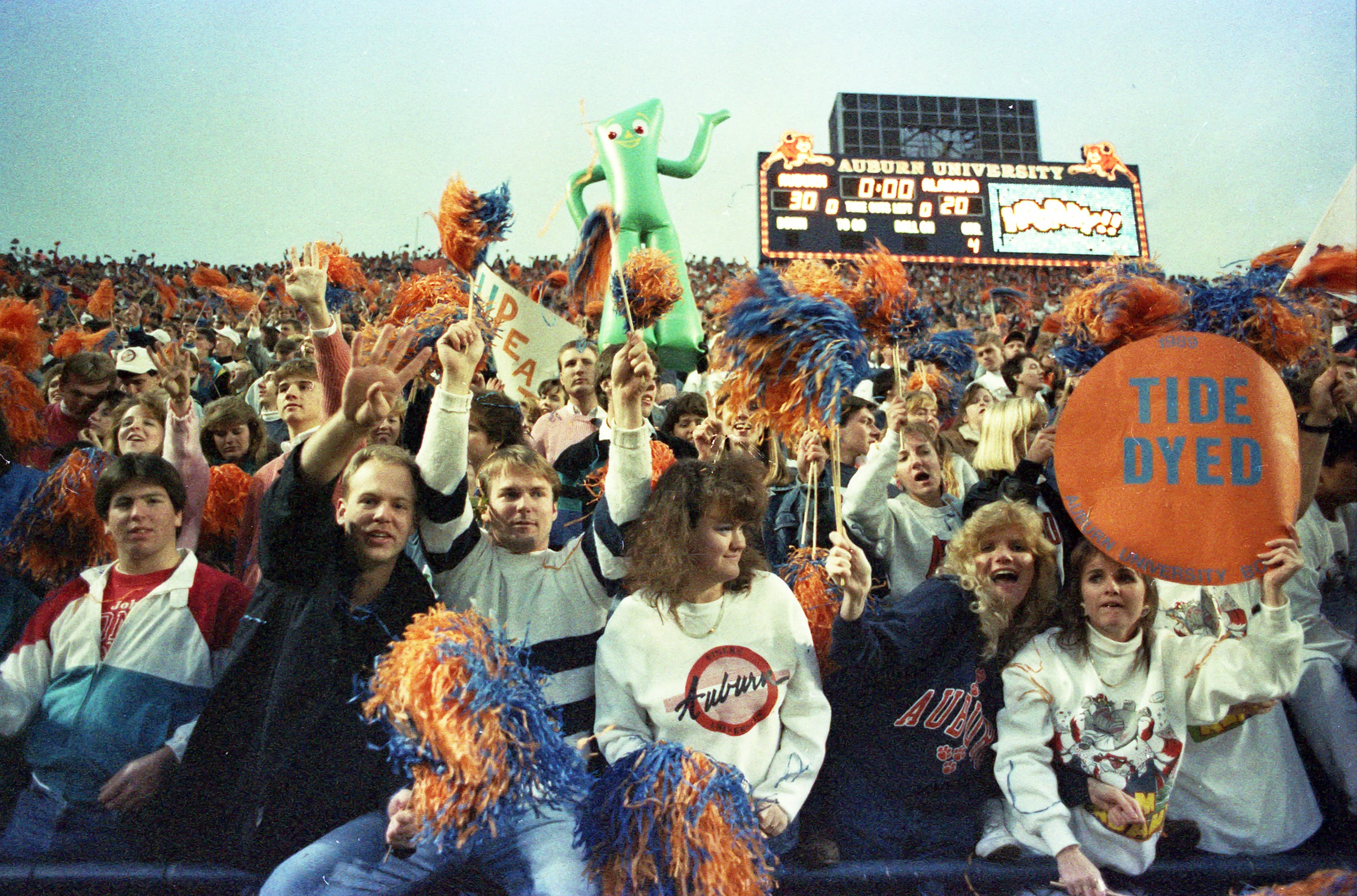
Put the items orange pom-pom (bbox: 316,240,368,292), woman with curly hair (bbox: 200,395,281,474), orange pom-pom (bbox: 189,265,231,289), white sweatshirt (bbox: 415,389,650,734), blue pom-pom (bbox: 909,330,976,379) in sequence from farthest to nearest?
orange pom-pom (bbox: 189,265,231,289) < woman with curly hair (bbox: 200,395,281,474) < orange pom-pom (bbox: 316,240,368,292) < blue pom-pom (bbox: 909,330,976,379) < white sweatshirt (bbox: 415,389,650,734)

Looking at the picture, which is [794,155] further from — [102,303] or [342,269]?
[342,269]

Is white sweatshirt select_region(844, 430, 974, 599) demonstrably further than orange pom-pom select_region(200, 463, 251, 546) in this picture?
No

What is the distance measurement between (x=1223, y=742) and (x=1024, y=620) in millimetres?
604

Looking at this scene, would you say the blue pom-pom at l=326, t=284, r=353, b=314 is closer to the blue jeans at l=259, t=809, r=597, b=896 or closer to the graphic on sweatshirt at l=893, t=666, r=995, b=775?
the blue jeans at l=259, t=809, r=597, b=896

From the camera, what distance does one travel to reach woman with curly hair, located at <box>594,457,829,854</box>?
7.84 ft

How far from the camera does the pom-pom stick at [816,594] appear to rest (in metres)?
2.70

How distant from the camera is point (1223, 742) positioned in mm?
Result: 2627

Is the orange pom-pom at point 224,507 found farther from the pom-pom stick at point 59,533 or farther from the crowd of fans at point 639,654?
the pom-pom stick at point 59,533

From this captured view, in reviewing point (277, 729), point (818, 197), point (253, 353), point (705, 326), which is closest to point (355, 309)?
point (253, 353)

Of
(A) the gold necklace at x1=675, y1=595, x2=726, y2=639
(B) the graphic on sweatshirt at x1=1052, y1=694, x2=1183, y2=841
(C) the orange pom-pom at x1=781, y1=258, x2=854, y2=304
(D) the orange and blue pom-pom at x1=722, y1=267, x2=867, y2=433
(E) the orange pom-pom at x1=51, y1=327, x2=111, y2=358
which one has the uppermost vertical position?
(E) the orange pom-pom at x1=51, y1=327, x2=111, y2=358

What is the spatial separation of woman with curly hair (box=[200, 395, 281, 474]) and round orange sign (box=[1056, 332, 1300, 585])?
2.87m

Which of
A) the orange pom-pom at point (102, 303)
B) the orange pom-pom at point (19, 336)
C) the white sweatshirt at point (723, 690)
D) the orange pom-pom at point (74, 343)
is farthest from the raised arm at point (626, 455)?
the orange pom-pom at point (102, 303)

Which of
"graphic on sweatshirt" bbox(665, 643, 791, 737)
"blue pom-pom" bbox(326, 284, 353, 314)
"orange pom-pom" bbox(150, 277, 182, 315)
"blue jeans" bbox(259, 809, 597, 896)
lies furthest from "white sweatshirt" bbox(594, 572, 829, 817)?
"orange pom-pom" bbox(150, 277, 182, 315)

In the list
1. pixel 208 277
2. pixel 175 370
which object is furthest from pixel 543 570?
pixel 208 277
